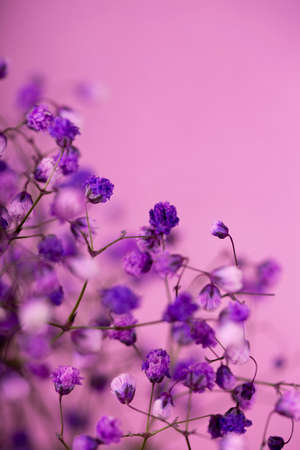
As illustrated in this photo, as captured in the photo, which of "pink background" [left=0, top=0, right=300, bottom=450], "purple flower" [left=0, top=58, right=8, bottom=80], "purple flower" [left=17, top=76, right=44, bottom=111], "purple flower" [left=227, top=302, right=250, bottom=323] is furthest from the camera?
"pink background" [left=0, top=0, right=300, bottom=450]

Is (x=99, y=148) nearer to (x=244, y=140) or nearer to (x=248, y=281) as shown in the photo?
(x=244, y=140)

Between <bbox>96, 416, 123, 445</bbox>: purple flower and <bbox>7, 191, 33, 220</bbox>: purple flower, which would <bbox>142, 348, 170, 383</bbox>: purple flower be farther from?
<bbox>7, 191, 33, 220</bbox>: purple flower

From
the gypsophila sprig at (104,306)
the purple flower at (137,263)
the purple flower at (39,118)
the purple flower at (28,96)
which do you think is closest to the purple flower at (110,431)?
the gypsophila sprig at (104,306)

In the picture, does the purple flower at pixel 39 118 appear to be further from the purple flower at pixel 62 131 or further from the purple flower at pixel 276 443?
the purple flower at pixel 276 443

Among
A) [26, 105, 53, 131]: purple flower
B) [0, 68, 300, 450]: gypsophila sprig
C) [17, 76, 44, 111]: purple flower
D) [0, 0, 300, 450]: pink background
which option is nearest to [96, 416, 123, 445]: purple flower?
[0, 68, 300, 450]: gypsophila sprig

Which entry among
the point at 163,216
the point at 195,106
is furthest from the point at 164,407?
the point at 195,106

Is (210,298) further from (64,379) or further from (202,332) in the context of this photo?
(64,379)
